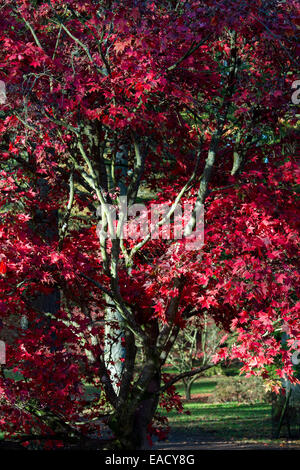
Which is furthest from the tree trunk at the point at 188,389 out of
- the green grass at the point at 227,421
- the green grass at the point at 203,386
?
the green grass at the point at 203,386

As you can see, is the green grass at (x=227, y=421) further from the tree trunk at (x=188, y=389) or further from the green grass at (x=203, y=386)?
the green grass at (x=203, y=386)

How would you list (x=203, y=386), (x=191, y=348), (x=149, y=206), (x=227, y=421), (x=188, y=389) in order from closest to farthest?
(x=149, y=206)
(x=227, y=421)
(x=191, y=348)
(x=188, y=389)
(x=203, y=386)

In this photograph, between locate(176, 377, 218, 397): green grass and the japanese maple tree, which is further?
locate(176, 377, 218, 397): green grass

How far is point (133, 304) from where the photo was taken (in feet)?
23.6

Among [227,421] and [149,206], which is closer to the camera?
[149,206]

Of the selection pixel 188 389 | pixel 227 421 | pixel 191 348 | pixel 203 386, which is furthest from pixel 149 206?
pixel 203 386

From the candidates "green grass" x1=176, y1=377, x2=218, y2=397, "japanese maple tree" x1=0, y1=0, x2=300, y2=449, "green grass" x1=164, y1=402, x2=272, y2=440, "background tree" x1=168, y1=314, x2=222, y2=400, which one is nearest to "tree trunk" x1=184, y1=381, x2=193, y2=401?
"background tree" x1=168, y1=314, x2=222, y2=400

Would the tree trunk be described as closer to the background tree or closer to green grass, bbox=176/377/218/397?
the background tree

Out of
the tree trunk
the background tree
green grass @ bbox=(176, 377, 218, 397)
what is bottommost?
green grass @ bbox=(176, 377, 218, 397)

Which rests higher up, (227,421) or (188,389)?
(227,421)

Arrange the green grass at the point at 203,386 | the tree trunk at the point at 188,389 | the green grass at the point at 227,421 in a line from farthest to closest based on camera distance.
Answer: the green grass at the point at 203,386
the tree trunk at the point at 188,389
the green grass at the point at 227,421

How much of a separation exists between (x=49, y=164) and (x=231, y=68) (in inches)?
104

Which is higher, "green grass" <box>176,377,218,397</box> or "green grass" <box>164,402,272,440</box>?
"green grass" <box>164,402,272,440</box>

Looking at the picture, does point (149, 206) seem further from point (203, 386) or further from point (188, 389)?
point (203, 386)
